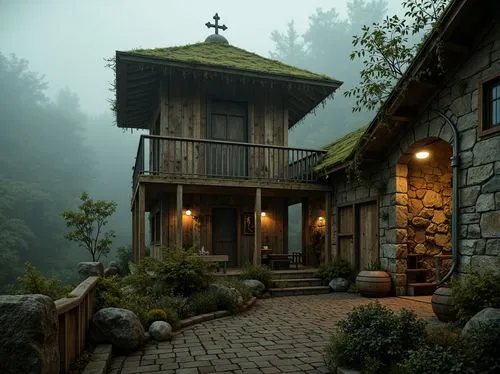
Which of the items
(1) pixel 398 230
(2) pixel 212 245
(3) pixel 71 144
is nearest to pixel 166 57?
Result: (2) pixel 212 245

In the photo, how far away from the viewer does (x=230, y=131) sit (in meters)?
13.0

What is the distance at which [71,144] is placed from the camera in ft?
177

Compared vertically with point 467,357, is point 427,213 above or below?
above

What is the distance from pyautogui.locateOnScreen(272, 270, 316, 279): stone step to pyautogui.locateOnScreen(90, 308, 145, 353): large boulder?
6.21 metres

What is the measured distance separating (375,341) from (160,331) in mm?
3007

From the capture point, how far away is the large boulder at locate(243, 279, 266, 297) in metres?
9.56

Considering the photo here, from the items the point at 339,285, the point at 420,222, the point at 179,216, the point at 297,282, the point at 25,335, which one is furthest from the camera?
the point at 297,282

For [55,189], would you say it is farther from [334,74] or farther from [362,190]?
[362,190]

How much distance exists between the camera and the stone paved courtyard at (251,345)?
178 inches

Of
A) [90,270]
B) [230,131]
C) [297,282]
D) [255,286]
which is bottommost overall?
[297,282]

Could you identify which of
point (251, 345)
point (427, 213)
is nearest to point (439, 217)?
point (427, 213)

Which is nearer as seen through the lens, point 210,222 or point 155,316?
point 155,316

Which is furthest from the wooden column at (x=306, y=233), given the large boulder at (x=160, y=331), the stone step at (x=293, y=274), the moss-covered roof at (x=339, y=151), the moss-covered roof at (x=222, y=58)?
the large boulder at (x=160, y=331)

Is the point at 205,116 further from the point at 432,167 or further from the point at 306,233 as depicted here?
the point at 432,167
